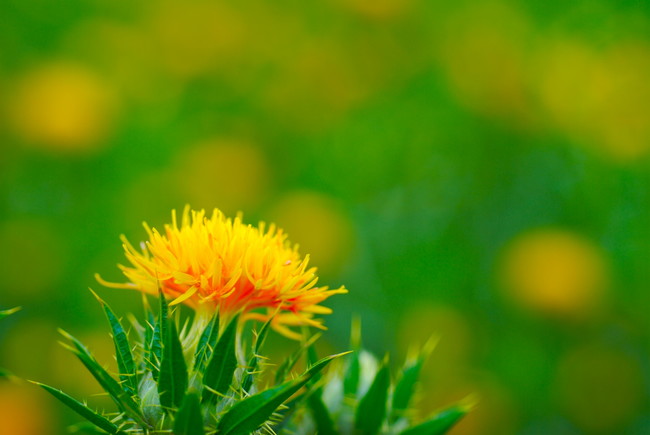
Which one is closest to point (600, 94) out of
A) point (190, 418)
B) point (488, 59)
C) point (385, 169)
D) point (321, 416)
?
point (488, 59)

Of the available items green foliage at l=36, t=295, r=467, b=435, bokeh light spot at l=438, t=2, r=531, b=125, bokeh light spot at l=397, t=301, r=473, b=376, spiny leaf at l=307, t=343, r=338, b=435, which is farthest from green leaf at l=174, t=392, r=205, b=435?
bokeh light spot at l=438, t=2, r=531, b=125

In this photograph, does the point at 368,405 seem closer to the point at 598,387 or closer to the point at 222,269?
the point at 222,269

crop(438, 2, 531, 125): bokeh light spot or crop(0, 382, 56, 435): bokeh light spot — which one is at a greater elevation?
crop(438, 2, 531, 125): bokeh light spot

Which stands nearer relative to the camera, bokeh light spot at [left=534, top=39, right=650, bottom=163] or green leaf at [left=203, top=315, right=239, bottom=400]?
green leaf at [left=203, top=315, right=239, bottom=400]

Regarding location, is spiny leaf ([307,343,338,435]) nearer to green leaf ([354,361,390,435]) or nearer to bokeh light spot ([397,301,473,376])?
green leaf ([354,361,390,435])

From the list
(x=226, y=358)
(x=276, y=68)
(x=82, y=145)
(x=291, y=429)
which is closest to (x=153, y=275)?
(x=226, y=358)

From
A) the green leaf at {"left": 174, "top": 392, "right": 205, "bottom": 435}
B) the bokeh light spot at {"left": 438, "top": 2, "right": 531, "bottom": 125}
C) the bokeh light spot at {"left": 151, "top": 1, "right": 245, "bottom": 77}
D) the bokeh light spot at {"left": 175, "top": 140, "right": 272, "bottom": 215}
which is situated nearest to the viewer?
the green leaf at {"left": 174, "top": 392, "right": 205, "bottom": 435}

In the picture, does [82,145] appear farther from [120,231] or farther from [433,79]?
[433,79]
